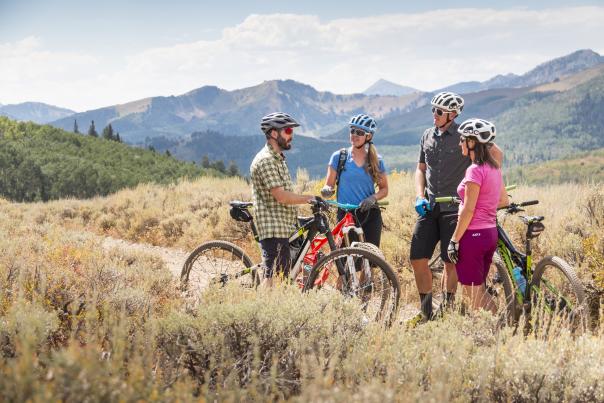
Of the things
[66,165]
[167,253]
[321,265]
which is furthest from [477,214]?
[66,165]

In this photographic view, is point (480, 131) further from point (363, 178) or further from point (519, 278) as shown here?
point (363, 178)

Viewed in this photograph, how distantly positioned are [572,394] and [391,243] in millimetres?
5154

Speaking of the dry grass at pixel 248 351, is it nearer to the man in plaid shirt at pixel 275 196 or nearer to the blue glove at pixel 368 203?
the man in plaid shirt at pixel 275 196

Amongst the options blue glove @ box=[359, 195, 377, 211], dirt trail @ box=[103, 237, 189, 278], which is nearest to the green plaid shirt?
blue glove @ box=[359, 195, 377, 211]

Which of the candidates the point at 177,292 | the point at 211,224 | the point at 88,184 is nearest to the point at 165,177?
the point at 88,184

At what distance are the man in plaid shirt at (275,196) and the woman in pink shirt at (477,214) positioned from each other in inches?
53.5

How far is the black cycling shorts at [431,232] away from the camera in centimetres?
490

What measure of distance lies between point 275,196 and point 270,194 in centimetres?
18

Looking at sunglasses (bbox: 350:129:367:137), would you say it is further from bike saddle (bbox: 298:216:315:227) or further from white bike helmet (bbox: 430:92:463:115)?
bike saddle (bbox: 298:216:315:227)

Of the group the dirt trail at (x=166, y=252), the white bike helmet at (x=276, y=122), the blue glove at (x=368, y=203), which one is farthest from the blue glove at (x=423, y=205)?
the dirt trail at (x=166, y=252)

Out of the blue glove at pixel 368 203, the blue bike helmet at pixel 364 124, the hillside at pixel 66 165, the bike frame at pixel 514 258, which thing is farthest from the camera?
the hillside at pixel 66 165

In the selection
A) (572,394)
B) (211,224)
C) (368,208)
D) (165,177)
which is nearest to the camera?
(572,394)

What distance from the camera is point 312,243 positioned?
5.04 m

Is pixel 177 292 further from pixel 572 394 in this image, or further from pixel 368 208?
pixel 572 394
